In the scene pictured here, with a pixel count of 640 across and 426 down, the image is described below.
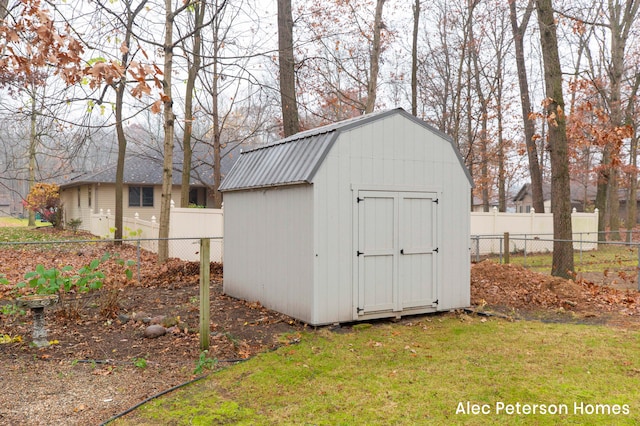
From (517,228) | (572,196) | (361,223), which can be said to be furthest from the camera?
(572,196)

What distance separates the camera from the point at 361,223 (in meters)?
7.28

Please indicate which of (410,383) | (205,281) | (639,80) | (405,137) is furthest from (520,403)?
(639,80)

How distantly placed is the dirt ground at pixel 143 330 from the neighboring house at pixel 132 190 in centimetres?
1375

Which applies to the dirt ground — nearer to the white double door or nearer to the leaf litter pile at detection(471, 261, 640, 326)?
the leaf litter pile at detection(471, 261, 640, 326)

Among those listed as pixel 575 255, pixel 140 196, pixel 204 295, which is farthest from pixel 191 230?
pixel 575 255

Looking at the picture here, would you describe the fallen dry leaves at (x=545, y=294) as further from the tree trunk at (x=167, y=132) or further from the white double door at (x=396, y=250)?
the tree trunk at (x=167, y=132)

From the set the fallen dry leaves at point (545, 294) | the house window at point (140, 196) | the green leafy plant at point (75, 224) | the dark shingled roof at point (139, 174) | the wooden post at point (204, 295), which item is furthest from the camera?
the house window at point (140, 196)

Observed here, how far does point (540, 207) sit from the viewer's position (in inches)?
852

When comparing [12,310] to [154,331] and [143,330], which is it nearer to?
[143,330]

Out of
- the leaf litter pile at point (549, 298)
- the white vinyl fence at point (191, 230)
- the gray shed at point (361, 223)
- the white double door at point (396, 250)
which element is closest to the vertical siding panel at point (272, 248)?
the gray shed at point (361, 223)

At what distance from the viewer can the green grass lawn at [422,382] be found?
4137mm

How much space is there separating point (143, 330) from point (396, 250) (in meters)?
3.81

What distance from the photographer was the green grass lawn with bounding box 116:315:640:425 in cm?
414

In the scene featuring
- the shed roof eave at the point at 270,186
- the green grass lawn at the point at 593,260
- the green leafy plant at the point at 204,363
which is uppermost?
the shed roof eave at the point at 270,186
